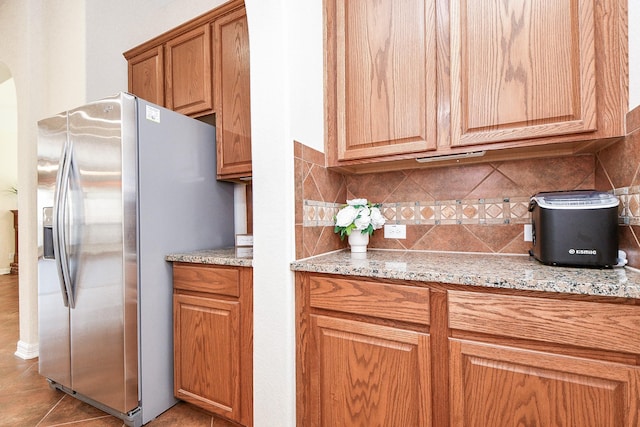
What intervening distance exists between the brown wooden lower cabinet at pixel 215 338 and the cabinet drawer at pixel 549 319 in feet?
3.13

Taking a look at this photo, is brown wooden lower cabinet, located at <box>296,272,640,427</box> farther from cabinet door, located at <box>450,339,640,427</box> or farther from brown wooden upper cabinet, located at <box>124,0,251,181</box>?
brown wooden upper cabinet, located at <box>124,0,251,181</box>

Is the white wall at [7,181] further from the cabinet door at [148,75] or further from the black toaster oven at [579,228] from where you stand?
the black toaster oven at [579,228]

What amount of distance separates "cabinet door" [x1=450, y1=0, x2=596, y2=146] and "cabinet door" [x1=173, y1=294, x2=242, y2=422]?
1.44m

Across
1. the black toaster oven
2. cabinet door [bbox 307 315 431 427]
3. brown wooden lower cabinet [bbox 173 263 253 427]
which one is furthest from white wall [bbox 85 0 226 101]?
the black toaster oven

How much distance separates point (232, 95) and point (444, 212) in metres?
1.53

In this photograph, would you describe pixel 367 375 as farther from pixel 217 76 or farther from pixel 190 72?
pixel 190 72

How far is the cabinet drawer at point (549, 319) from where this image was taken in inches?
33.0

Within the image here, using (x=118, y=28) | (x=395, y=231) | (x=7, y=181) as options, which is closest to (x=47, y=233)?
(x=118, y=28)

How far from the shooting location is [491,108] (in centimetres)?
129

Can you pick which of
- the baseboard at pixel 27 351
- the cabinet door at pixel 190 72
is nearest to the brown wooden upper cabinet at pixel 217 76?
the cabinet door at pixel 190 72

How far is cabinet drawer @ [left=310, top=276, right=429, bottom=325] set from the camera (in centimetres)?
110

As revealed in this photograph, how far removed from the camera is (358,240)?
1.64 metres

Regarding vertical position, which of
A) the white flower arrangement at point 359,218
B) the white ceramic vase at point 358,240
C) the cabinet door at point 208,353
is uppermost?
the white flower arrangement at point 359,218

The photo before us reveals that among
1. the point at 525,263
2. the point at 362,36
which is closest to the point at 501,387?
the point at 525,263
